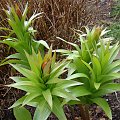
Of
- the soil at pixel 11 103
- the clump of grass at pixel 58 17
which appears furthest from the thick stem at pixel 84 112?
the clump of grass at pixel 58 17

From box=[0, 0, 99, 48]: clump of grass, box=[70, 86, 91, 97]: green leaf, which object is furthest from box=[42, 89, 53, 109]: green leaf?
box=[0, 0, 99, 48]: clump of grass

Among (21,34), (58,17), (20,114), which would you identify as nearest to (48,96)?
(20,114)

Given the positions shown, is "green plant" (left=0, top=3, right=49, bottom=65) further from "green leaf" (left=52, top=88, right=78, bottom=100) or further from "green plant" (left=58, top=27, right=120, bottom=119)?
"green leaf" (left=52, top=88, right=78, bottom=100)

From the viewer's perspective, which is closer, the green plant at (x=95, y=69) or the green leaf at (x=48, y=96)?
the green leaf at (x=48, y=96)

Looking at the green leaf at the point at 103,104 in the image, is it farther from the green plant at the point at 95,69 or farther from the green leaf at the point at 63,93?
the green leaf at the point at 63,93

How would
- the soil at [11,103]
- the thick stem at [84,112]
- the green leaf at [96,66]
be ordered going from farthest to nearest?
1. the soil at [11,103]
2. the thick stem at [84,112]
3. the green leaf at [96,66]

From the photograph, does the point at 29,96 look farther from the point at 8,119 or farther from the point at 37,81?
the point at 8,119
